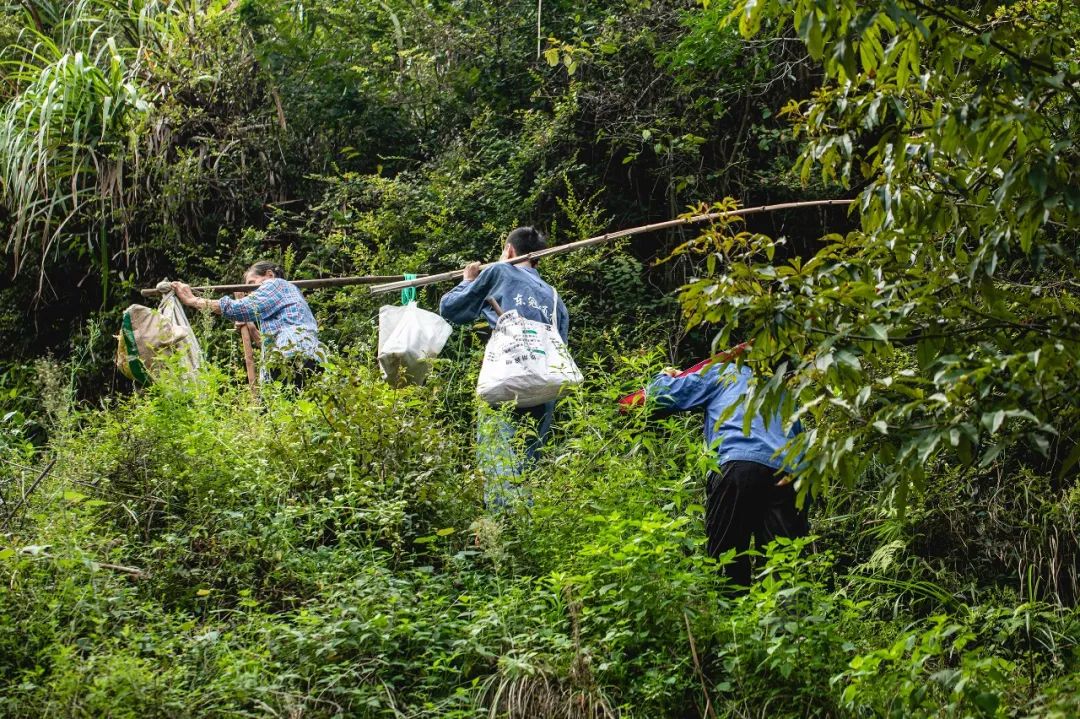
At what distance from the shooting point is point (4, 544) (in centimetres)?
540

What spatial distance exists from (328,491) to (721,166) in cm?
532

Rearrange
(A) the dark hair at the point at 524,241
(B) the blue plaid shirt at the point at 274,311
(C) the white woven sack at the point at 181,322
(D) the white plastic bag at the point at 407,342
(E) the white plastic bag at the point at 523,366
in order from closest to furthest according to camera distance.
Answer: (E) the white plastic bag at the point at 523,366 < (D) the white plastic bag at the point at 407,342 < (A) the dark hair at the point at 524,241 < (C) the white woven sack at the point at 181,322 < (B) the blue plaid shirt at the point at 274,311

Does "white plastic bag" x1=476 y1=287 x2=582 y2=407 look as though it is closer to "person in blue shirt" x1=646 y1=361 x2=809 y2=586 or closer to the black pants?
"person in blue shirt" x1=646 y1=361 x2=809 y2=586

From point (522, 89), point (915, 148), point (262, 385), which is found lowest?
point (262, 385)

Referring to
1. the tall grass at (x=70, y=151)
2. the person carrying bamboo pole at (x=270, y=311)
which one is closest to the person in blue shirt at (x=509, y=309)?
the person carrying bamboo pole at (x=270, y=311)

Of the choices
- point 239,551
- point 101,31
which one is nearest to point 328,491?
point 239,551

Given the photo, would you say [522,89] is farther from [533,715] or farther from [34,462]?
[533,715]

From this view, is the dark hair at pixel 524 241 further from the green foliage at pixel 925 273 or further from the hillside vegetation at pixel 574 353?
the green foliage at pixel 925 273

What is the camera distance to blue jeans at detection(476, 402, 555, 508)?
19.8 ft

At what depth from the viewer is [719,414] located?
19.7ft

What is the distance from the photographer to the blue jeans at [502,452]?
604cm

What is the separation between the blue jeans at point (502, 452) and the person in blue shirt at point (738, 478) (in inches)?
29.1

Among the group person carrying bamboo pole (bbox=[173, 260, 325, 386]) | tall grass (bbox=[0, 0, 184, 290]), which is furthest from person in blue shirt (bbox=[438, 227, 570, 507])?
tall grass (bbox=[0, 0, 184, 290])

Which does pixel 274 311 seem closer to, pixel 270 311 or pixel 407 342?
pixel 270 311
